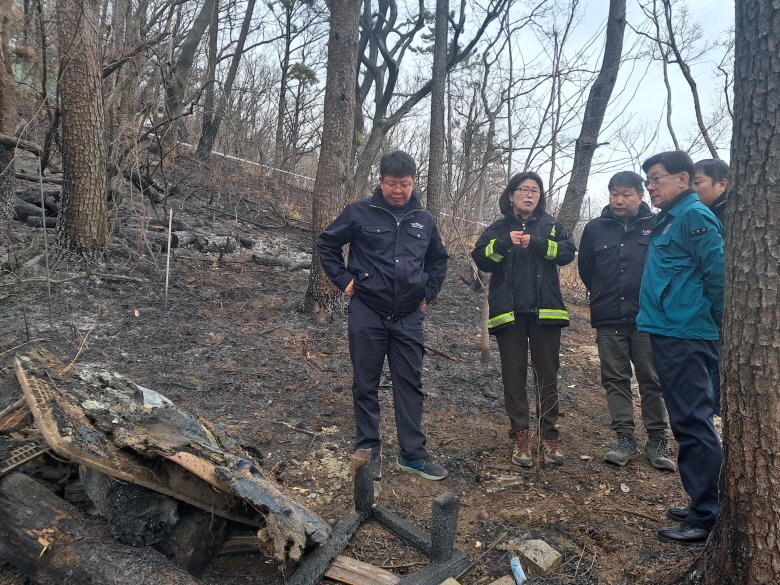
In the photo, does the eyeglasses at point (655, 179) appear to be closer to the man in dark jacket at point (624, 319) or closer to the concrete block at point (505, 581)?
the man in dark jacket at point (624, 319)

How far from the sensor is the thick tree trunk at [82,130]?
5.90 metres

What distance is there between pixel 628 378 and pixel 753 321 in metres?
1.85

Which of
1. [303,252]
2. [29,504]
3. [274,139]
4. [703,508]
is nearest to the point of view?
[29,504]

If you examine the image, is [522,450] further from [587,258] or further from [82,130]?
[82,130]

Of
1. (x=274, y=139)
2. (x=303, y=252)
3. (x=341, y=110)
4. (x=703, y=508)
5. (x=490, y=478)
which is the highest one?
(x=274, y=139)

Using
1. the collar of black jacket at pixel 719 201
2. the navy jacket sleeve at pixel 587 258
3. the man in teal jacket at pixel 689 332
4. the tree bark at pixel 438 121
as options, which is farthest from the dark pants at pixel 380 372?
the tree bark at pixel 438 121

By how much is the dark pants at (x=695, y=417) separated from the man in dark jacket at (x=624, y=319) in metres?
0.89

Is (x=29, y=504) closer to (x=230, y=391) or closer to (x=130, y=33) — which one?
(x=230, y=391)

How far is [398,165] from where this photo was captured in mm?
3219

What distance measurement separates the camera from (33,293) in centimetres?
544

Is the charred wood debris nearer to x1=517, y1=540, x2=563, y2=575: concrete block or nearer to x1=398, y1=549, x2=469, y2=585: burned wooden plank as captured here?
x1=398, y1=549, x2=469, y2=585: burned wooden plank

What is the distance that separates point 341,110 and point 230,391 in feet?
12.2

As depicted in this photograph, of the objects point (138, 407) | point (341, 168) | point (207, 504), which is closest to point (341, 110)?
point (341, 168)

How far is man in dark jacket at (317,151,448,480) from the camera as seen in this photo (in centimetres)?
322
